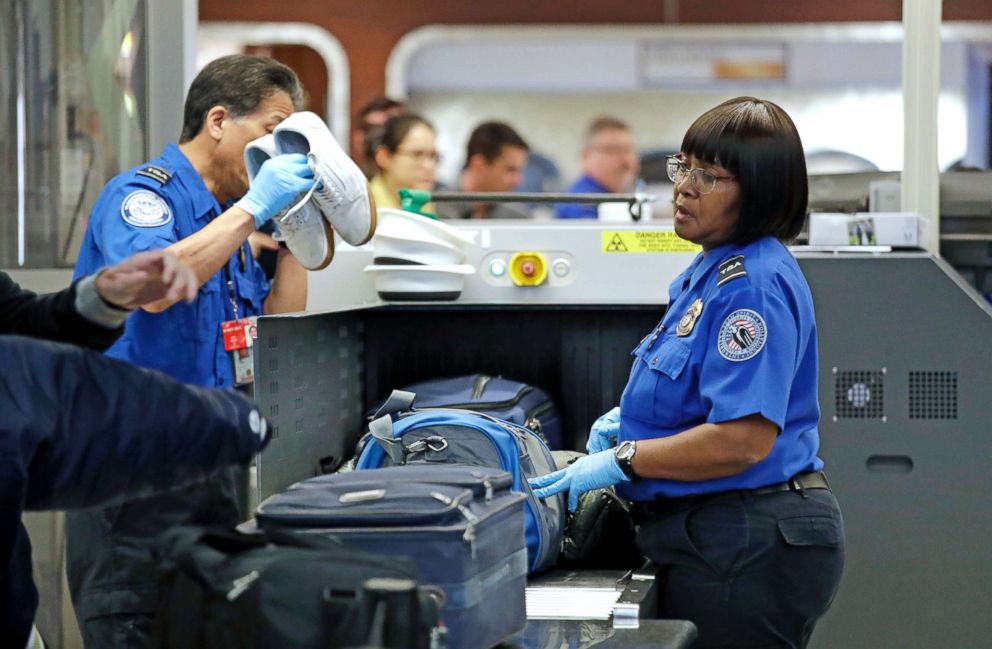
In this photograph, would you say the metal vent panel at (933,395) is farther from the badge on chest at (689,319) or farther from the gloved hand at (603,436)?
the badge on chest at (689,319)

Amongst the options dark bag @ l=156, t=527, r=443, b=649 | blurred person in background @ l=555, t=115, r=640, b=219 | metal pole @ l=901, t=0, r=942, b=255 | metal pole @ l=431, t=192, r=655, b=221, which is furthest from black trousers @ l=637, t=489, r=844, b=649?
blurred person in background @ l=555, t=115, r=640, b=219

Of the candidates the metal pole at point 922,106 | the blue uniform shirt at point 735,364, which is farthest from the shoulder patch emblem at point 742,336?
the metal pole at point 922,106

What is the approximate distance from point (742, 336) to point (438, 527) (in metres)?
0.62

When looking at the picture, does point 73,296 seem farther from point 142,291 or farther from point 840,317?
point 840,317

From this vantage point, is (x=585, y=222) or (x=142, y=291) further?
(x=585, y=222)

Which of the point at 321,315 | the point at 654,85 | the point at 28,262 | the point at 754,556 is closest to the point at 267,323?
the point at 321,315

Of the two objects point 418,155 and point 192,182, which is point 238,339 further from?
point 418,155

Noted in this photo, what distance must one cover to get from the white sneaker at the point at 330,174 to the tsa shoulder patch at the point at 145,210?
25 centimetres

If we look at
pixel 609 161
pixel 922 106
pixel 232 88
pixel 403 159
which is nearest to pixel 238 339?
pixel 232 88

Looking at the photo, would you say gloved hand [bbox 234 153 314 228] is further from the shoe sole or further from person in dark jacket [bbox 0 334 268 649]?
person in dark jacket [bbox 0 334 268 649]

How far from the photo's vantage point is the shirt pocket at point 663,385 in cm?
219

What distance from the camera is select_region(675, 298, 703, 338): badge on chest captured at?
2.21 metres

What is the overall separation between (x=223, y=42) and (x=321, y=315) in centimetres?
542

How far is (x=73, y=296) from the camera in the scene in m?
1.72
